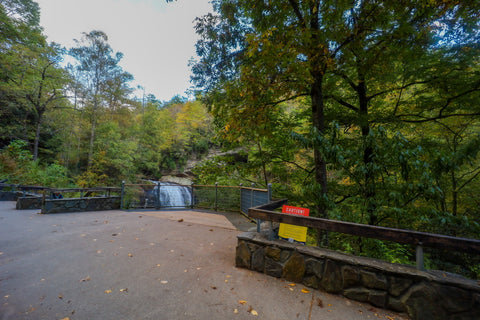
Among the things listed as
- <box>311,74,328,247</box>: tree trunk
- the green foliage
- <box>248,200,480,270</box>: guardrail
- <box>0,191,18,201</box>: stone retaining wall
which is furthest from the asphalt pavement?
the green foliage

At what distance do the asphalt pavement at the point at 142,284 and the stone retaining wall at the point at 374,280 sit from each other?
0.12 m

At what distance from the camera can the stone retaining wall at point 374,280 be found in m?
1.96

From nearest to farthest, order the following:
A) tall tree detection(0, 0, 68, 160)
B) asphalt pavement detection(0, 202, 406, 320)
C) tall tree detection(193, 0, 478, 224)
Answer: asphalt pavement detection(0, 202, 406, 320) < tall tree detection(193, 0, 478, 224) < tall tree detection(0, 0, 68, 160)

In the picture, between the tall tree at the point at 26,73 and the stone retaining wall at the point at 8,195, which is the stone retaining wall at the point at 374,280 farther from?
the tall tree at the point at 26,73

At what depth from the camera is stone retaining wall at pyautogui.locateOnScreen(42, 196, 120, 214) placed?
7.18m

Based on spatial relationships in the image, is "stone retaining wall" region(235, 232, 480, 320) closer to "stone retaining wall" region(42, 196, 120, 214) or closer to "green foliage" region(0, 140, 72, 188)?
"stone retaining wall" region(42, 196, 120, 214)

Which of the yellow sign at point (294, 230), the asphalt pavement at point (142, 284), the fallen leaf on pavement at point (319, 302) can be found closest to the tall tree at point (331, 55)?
the yellow sign at point (294, 230)

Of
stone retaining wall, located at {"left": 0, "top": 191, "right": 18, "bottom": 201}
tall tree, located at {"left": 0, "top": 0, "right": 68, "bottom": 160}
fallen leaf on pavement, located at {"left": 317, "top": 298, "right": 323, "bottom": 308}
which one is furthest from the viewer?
tall tree, located at {"left": 0, "top": 0, "right": 68, "bottom": 160}

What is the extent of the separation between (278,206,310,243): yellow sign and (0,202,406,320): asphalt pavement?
2.03 feet

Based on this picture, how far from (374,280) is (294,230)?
110 cm

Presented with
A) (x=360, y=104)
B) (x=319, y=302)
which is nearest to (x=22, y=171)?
(x=319, y=302)

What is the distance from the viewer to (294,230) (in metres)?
3.03

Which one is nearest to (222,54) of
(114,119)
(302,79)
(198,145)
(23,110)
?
(302,79)

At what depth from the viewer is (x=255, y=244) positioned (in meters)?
3.11
